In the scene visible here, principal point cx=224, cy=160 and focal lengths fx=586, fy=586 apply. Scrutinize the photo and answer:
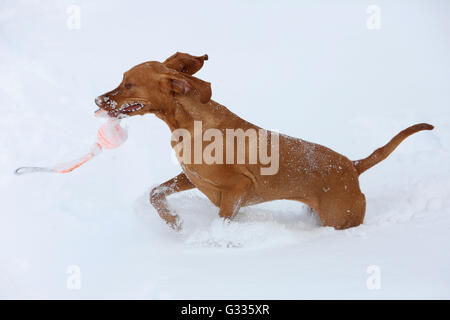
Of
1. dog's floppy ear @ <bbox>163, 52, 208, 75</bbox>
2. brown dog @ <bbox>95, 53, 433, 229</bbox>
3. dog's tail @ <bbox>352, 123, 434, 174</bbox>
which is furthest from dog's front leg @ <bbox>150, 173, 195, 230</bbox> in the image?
dog's tail @ <bbox>352, 123, 434, 174</bbox>

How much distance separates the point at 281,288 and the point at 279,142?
0.94 metres

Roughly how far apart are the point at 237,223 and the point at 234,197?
0.14 meters

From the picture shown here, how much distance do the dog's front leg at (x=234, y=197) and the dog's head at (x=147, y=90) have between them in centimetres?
52

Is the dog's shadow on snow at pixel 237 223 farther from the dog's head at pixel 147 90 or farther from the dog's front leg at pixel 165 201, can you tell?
the dog's head at pixel 147 90

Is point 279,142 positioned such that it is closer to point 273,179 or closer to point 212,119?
point 273,179

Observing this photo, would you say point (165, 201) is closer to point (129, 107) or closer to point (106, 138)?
point (106, 138)

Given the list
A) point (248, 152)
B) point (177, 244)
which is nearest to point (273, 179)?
point (248, 152)

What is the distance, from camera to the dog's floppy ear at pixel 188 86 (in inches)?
113

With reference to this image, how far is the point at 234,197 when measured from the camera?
3031 mm

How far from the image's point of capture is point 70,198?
139 inches

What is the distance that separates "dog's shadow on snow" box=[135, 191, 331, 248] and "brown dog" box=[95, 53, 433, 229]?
0.30 feet

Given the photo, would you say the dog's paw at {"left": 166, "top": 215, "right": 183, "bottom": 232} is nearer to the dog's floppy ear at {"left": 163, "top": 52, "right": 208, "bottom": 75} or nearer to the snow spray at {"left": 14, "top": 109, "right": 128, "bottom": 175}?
the snow spray at {"left": 14, "top": 109, "right": 128, "bottom": 175}

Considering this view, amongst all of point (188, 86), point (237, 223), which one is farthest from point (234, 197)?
point (188, 86)

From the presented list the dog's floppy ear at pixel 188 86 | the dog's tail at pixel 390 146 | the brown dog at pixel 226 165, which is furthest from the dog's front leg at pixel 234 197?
the dog's tail at pixel 390 146
